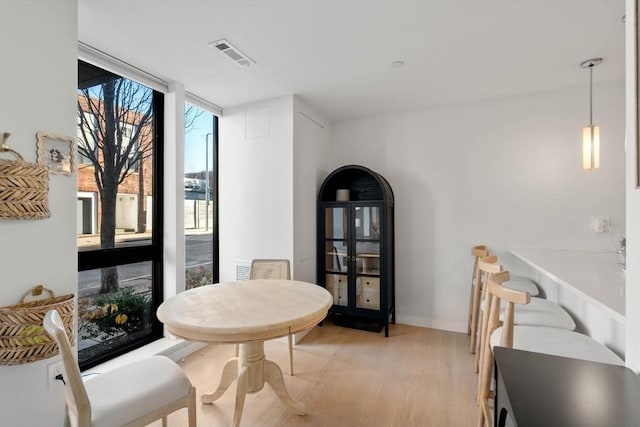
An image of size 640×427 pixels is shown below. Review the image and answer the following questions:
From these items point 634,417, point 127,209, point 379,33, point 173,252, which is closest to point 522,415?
point 634,417

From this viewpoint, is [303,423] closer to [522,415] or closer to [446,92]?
[522,415]

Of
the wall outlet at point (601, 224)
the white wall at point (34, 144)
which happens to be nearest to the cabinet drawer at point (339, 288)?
the white wall at point (34, 144)

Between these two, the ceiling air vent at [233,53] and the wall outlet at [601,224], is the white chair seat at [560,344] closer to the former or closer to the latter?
the wall outlet at [601,224]

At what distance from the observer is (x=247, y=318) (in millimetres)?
1419

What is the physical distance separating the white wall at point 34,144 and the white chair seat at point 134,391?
1.16ft

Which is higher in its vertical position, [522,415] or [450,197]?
[450,197]

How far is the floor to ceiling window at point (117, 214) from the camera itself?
212 centimetres

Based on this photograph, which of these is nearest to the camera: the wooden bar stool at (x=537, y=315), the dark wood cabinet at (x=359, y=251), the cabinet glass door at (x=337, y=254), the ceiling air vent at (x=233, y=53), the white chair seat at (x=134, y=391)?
the white chair seat at (x=134, y=391)

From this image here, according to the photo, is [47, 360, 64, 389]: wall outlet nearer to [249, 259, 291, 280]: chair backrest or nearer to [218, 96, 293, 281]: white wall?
[249, 259, 291, 280]: chair backrest

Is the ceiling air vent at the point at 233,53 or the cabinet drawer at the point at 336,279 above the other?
the ceiling air vent at the point at 233,53

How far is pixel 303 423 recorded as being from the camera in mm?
1735

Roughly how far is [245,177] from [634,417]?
9.89 ft

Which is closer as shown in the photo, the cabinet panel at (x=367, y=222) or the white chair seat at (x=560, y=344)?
the white chair seat at (x=560, y=344)

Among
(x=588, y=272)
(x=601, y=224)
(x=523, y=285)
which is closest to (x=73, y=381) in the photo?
(x=588, y=272)
